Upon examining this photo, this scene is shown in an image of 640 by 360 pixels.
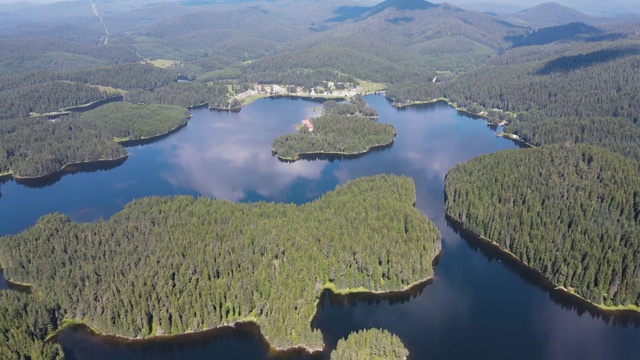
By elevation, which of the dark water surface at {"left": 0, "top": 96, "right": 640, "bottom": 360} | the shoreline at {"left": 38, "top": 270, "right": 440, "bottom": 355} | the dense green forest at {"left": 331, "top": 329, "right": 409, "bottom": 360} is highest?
the dense green forest at {"left": 331, "top": 329, "right": 409, "bottom": 360}

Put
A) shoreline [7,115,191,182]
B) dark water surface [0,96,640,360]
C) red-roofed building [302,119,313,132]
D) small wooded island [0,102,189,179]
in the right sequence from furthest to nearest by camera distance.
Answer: red-roofed building [302,119,313,132] < small wooded island [0,102,189,179] < shoreline [7,115,191,182] < dark water surface [0,96,640,360]

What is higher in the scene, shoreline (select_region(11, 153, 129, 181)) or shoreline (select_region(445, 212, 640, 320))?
shoreline (select_region(445, 212, 640, 320))

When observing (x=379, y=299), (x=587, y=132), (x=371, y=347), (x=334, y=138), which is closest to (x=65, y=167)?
(x=334, y=138)

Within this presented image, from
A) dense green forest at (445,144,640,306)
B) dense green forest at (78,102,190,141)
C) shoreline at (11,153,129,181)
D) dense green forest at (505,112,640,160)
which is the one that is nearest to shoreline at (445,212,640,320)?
dense green forest at (445,144,640,306)

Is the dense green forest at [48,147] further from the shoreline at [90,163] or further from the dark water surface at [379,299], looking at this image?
the dark water surface at [379,299]

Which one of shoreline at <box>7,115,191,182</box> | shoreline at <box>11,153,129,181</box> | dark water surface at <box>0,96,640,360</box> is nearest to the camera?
dark water surface at <box>0,96,640,360</box>

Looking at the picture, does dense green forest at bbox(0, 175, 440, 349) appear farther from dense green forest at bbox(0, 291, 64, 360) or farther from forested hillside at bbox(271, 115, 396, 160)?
forested hillside at bbox(271, 115, 396, 160)

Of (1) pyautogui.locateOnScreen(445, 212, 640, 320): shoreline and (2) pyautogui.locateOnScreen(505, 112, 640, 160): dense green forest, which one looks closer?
(1) pyautogui.locateOnScreen(445, 212, 640, 320): shoreline
